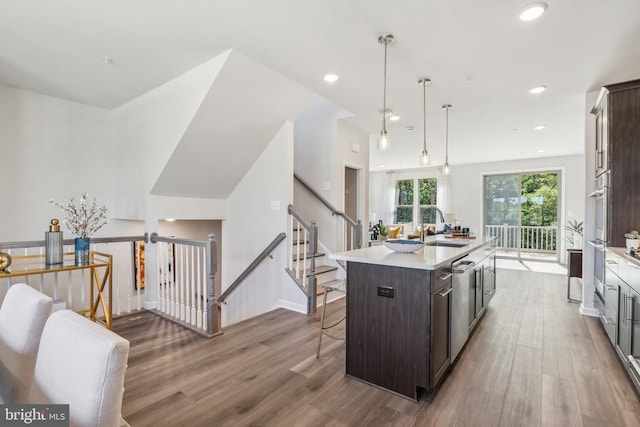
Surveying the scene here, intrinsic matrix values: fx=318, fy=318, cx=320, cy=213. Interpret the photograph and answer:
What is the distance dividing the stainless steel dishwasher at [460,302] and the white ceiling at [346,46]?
6.24ft

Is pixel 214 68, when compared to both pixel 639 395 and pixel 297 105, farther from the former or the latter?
pixel 639 395

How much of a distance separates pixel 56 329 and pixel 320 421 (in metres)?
1.49

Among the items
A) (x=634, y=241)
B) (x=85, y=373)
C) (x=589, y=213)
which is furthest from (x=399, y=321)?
(x=589, y=213)

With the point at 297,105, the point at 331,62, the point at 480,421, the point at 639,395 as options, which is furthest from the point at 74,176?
the point at 639,395

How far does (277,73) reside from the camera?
11.3 feet

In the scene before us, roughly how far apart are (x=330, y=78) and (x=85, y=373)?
3347 millimetres

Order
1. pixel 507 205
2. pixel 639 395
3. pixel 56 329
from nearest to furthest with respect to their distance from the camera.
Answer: pixel 56 329 → pixel 639 395 → pixel 507 205

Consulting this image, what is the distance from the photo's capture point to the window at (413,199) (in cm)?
1017

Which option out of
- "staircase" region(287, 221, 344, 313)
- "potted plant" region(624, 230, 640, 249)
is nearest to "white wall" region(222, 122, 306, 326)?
"staircase" region(287, 221, 344, 313)

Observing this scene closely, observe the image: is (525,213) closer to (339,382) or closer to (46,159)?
(339,382)

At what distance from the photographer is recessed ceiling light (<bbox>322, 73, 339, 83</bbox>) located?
343cm

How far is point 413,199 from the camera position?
1056 cm

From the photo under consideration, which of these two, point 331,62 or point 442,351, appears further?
point 331,62

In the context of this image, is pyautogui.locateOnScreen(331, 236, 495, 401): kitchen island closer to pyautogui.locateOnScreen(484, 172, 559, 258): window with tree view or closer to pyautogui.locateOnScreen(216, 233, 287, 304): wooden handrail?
pyautogui.locateOnScreen(216, 233, 287, 304): wooden handrail
